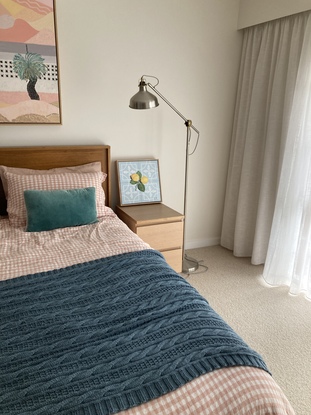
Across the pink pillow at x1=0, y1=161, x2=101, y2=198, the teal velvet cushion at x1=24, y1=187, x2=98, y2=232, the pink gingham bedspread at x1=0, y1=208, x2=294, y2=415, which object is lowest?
the pink gingham bedspread at x1=0, y1=208, x2=294, y2=415

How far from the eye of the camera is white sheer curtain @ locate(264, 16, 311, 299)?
2436 mm

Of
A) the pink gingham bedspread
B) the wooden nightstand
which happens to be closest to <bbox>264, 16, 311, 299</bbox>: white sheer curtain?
the wooden nightstand

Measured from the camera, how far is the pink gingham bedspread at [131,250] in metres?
0.94

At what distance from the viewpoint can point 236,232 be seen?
10.4ft

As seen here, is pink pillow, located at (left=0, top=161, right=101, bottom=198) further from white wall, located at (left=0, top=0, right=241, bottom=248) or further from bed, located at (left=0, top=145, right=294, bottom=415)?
bed, located at (left=0, top=145, right=294, bottom=415)

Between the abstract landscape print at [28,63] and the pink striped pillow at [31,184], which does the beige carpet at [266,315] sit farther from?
the abstract landscape print at [28,63]

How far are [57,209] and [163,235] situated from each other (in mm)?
865

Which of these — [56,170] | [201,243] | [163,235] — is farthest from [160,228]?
[201,243]

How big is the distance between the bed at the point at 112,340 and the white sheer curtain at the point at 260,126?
4.93ft

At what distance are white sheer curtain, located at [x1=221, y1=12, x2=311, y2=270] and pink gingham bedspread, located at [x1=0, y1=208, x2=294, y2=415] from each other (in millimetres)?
1364

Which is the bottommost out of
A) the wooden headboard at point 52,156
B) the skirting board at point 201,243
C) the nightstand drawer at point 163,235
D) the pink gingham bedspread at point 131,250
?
the skirting board at point 201,243

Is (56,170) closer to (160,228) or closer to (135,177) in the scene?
(135,177)

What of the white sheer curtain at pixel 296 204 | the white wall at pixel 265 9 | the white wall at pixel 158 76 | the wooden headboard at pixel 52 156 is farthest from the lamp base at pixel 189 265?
the white wall at pixel 265 9

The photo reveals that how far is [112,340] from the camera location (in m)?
1.12
